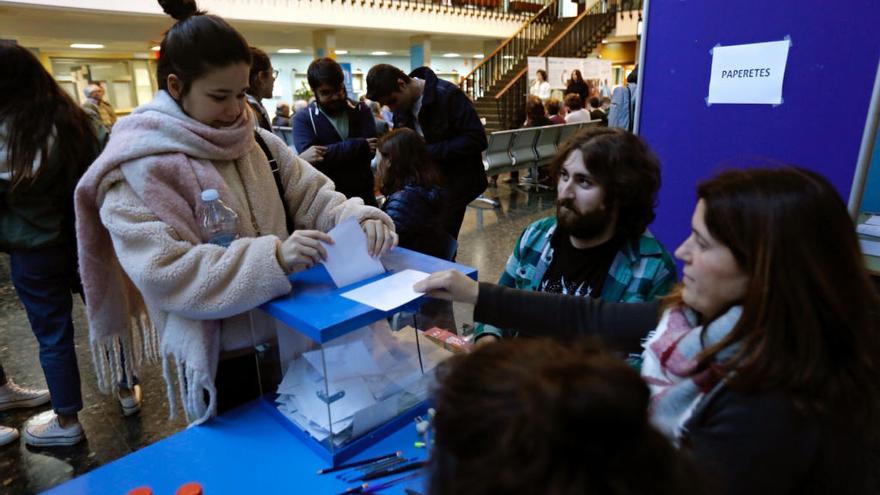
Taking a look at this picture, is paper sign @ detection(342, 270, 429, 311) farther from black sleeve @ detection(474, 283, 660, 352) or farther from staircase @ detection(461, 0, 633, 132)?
staircase @ detection(461, 0, 633, 132)

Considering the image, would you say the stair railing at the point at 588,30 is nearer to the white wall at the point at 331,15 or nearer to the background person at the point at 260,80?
the white wall at the point at 331,15

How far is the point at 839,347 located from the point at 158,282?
1.14m

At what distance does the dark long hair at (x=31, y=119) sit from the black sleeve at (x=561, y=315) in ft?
5.40

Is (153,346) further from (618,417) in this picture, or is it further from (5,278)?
(5,278)

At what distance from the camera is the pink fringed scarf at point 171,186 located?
1.05m

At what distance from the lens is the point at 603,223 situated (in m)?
1.43

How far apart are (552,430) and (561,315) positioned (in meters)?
0.84

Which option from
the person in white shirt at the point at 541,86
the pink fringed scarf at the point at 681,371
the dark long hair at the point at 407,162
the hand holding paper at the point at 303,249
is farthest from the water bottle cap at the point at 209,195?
the person in white shirt at the point at 541,86

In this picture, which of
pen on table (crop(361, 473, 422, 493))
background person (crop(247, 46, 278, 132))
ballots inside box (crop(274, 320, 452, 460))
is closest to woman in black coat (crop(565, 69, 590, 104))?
background person (crop(247, 46, 278, 132))

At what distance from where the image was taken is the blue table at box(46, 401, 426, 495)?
98cm

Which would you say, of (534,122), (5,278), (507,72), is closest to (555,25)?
(507,72)

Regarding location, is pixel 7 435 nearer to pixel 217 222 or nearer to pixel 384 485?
pixel 217 222

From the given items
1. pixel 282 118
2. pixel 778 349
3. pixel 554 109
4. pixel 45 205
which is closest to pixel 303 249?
pixel 778 349

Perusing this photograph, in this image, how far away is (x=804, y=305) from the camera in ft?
2.42
